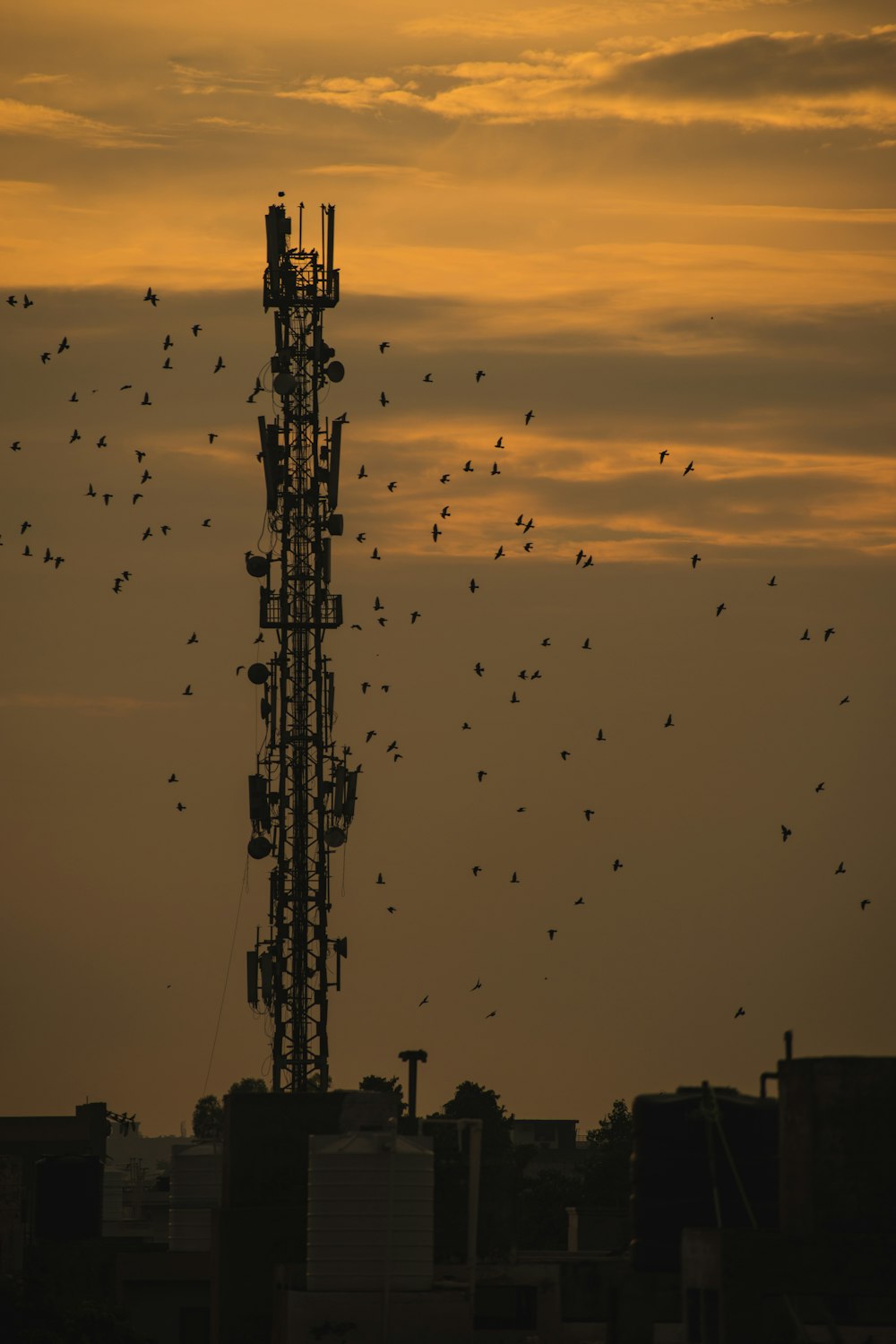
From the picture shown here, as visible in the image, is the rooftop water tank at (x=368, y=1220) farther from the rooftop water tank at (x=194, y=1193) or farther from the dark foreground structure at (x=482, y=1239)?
the rooftop water tank at (x=194, y=1193)

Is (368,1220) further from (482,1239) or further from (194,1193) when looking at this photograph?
(194,1193)

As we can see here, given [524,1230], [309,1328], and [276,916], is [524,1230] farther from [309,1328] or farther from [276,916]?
[309,1328]

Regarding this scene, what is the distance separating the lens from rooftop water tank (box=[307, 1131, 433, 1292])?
42031 mm

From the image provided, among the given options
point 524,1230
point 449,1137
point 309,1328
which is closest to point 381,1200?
point 309,1328

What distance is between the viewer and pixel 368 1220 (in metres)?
42.1

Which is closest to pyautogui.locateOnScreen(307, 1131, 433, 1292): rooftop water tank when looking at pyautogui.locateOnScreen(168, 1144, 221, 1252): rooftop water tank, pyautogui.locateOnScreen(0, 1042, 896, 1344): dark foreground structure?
pyautogui.locateOnScreen(0, 1042, 896, 1344): dark foreground structure

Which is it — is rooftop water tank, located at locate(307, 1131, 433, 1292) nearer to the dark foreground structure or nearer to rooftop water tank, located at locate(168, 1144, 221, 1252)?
the dark foreground structure

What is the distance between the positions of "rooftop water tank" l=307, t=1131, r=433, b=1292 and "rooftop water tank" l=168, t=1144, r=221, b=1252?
1845 cm

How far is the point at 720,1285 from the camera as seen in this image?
101 feet

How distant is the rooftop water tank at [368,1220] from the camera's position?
42.0 meters

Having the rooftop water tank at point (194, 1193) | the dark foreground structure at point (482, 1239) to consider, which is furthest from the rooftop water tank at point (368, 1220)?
the rooftop water tank at point (194, 1193)

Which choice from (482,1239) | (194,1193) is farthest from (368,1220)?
(194,1193)

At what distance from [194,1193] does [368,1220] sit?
20.5m

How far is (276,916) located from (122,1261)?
11611 mm
